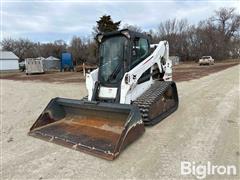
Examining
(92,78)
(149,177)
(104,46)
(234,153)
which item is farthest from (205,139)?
(104,46)

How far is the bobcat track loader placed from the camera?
4004 millimetres

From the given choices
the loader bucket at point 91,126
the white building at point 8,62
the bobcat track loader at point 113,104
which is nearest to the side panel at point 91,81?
the bobcat track loader at point 113,104

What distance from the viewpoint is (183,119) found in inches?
214

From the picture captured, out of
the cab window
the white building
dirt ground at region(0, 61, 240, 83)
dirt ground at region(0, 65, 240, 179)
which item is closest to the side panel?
the cab window

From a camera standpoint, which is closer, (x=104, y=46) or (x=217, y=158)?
(x=217, y=158)

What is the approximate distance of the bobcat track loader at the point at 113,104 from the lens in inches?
158

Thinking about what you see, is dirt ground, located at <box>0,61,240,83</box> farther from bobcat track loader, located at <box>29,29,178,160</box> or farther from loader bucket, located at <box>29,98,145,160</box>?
loader bucket, located at <box>29,98,145,160</box>

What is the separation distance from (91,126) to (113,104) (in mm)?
733

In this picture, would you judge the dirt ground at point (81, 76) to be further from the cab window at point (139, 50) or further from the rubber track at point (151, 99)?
the cab window at point (139, 50)

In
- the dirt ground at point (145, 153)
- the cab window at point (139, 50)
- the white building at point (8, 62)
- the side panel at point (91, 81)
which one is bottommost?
the dirt ground at point (145, 153)

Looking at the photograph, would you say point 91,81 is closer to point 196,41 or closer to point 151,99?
point 151,99

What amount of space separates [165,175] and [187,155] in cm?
72

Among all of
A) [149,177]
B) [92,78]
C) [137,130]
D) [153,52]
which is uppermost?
[153,52]

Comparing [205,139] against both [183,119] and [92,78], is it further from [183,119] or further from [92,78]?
[92,78]
